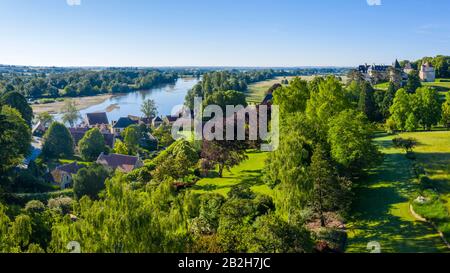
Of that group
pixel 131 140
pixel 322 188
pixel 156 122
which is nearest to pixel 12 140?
pixel 131 140

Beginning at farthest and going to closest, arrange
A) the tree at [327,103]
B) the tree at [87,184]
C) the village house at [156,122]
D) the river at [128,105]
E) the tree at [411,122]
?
the river at [128,105]
the village house at [156,122]
the tree at [411,122]
the tree at [327,103]
the tree at [87,184]

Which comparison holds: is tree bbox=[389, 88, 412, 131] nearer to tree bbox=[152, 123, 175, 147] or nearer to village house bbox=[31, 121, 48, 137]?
tree bbox=[152, 123, 175, 147]

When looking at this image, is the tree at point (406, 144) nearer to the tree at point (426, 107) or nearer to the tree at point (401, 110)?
the tree at point (401, 110)

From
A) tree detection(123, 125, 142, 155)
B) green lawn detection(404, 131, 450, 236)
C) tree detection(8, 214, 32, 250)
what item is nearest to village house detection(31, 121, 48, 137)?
tree detection(123, 125, 142, 155)

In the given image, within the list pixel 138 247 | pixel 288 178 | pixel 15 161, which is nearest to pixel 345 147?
pixel 288 178

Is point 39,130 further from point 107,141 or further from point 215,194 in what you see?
point 215,194

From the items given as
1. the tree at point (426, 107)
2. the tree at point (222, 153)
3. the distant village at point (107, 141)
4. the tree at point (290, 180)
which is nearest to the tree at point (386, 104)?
A: the tree at point (426, 107)
